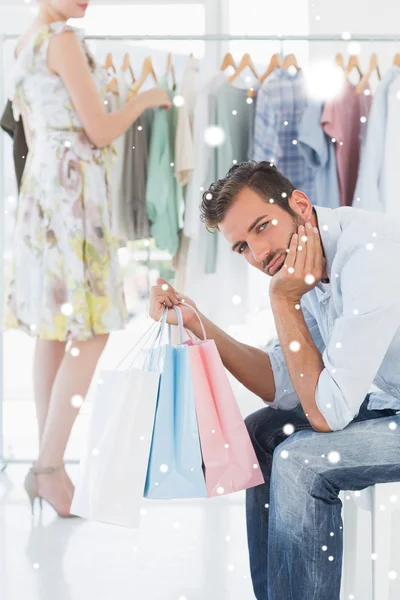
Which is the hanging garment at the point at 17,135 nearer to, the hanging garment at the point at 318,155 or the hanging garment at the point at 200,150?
the hanging garment at the point at 200,150

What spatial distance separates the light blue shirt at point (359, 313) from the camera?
1053 millimetres

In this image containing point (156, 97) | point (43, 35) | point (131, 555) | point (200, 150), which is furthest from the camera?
point (200, 150)

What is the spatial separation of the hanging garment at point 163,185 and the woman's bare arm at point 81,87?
0.95ft

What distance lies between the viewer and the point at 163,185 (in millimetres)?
2311

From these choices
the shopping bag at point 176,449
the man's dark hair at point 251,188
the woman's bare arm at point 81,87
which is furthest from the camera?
the woman's bare arm at point 81,87

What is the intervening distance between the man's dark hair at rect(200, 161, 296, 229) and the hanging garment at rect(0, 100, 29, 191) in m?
1.09

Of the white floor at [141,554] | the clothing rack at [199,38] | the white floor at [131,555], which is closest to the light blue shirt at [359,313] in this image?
the white floor at [141,554]

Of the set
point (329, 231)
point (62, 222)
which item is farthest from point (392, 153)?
point (329, 231)

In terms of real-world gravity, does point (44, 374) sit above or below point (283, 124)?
below

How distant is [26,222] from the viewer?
203 centimetres

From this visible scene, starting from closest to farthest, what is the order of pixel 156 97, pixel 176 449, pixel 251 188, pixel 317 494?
pixel 317 494 → pixel 176 449 → pixel 251 188 → pixel 156 97

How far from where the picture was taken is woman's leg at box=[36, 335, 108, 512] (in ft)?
6.47

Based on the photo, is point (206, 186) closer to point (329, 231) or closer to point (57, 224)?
point (57, 224)

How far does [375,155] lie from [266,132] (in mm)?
356
